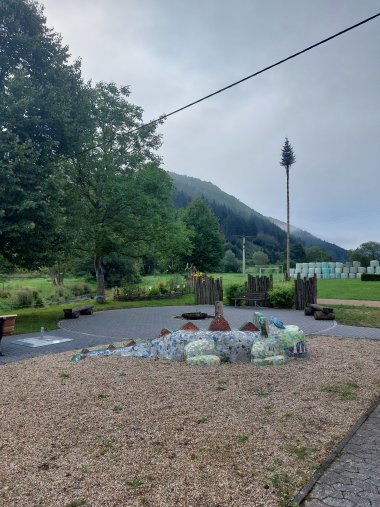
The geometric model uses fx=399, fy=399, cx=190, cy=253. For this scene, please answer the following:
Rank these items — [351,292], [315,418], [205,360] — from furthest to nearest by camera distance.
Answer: [351,292] < [205,360] < [315,418]

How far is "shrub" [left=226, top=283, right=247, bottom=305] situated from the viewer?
2088 centimetres

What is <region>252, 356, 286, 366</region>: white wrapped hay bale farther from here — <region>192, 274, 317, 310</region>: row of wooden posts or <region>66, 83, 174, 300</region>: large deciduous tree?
<region>66, 83, 174, 300</region>: large deciduous tree

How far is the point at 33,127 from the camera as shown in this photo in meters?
15.3

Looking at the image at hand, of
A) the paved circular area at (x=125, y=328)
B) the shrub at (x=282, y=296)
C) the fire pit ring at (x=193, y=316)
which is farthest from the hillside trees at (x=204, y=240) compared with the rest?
the fire pit ring at (x=193, y=316)

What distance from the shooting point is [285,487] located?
320 cm

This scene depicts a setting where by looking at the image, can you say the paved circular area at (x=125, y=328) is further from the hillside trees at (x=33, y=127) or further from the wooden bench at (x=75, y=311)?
the hillside trees at (x=33, y=127)

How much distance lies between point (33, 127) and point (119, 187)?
7.26 m

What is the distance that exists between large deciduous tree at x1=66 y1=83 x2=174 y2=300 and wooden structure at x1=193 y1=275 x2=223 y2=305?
13.4ft

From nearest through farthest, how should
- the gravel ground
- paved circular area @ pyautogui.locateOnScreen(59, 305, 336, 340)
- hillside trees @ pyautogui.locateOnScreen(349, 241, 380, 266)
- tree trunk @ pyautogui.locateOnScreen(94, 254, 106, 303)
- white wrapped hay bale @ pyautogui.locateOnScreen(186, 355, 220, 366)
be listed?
the gravel ground → white wrapped hay bale @ pyautogui.locateOnScreen(186, 355, 220, 366) → paved circular area @ pyautogui.locateOnScreen(59, 305, 336, 340) → tree trunk @ pyautogui.locateOnScreen(94, 254, 106, 303) → hillside trees @ pyautogui.locateOnScreen(349, 241, 380, 266)

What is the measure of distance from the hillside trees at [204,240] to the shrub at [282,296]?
126ft

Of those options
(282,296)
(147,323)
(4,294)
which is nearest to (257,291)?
(282,296)

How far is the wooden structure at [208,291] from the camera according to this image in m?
21.6

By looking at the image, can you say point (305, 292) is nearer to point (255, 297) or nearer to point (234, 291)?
point (255, 297)

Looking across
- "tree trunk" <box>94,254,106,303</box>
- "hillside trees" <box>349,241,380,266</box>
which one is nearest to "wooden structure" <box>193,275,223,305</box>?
"tree trunk" <box>94,254,106,303</box>
